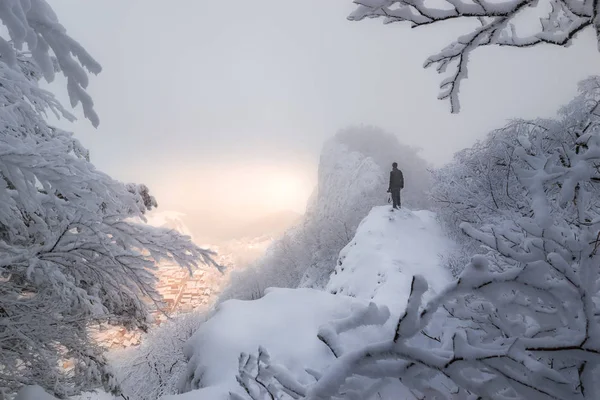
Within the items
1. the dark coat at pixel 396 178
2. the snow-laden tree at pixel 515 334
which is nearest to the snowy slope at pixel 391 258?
the dark coat at pixel 396 178

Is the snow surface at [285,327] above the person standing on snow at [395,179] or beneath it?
beneath

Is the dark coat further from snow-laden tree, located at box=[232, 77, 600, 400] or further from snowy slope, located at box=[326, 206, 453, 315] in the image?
snow-laden tree, located at box=[232, 77, 600, 400]

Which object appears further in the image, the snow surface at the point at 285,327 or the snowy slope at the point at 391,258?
the snowy slope at the point at 391,258

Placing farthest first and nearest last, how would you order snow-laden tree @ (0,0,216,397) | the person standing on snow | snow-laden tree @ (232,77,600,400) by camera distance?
1. the person standing on snow
2. snow-laden tree @ (0,0,216,397)
3. snow-laden tree @ (232,77,600,400)

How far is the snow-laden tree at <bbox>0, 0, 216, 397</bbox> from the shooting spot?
212 cm

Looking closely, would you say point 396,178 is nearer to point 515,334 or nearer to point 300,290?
point 300,290

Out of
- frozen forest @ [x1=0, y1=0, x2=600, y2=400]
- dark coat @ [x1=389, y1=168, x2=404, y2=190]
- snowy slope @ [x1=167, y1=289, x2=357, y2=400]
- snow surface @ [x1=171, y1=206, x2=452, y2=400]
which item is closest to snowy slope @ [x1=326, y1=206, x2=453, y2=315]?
snow surface @ [x1=171, y1=206, x2=452, y2=400]

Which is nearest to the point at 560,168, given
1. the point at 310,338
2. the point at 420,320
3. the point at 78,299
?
the point at 420,320

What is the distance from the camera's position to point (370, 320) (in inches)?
50.9

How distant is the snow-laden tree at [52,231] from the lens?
2121 millimetres

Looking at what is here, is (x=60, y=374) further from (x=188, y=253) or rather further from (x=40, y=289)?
(x=188, y=253)

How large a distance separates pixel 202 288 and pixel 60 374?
158 feet

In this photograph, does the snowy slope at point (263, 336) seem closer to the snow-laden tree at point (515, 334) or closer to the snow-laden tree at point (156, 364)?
the snow-laden tree at point (515, 334)

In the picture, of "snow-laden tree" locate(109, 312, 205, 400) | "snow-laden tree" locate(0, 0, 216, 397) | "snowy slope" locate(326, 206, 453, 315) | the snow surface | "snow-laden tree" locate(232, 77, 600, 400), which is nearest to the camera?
"snow-laden tree" locate(232, 77, 600, 400)
